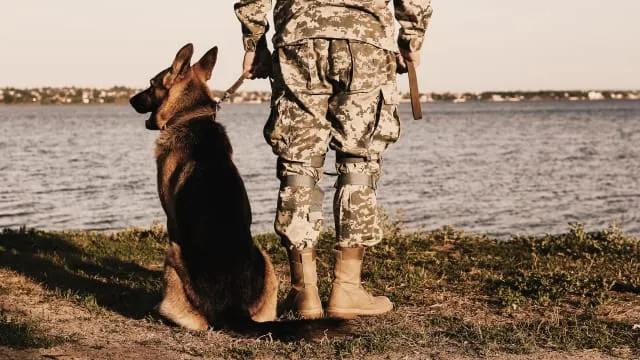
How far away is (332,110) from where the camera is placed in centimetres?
503

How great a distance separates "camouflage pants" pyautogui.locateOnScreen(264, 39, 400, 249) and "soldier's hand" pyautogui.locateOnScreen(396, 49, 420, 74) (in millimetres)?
184

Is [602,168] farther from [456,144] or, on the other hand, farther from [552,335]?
[552,335]

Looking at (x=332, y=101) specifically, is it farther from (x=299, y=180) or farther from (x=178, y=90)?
(x=178, y=90)

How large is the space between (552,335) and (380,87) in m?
1.98

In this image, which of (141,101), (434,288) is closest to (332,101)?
(141,101)

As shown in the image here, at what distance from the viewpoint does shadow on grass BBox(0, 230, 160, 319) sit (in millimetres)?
5748

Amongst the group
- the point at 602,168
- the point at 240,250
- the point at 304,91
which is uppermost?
the point at 304,91

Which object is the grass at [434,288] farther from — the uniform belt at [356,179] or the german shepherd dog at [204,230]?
the uniform belt at [356,179]

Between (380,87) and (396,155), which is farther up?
(380,87)

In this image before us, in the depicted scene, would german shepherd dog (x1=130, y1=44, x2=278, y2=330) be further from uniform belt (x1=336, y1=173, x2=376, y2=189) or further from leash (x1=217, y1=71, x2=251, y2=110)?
uniform belt (x1=336, y1=173, x2=376, y2=189)

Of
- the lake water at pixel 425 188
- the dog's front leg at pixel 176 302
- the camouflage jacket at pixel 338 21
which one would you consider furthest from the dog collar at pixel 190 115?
the lake water at pixel 425 188

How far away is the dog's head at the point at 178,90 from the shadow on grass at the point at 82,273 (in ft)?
4.69

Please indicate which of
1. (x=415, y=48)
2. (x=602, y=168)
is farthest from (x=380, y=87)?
(x=602, y=168)

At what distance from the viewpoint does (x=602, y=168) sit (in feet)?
107
